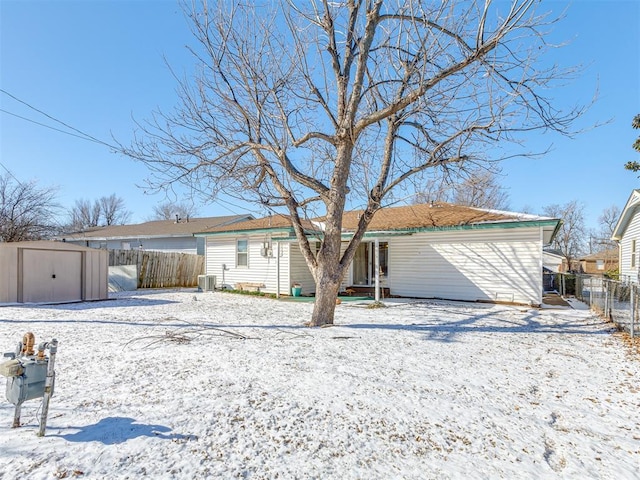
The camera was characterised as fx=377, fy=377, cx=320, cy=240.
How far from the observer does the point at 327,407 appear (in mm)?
3643

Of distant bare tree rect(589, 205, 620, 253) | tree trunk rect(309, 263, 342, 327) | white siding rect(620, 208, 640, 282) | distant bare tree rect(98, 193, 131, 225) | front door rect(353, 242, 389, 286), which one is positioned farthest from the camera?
distant bare tree rect(589, 205, 620, 253)

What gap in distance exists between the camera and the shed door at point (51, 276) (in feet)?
37.2

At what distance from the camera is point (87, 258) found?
504 inches

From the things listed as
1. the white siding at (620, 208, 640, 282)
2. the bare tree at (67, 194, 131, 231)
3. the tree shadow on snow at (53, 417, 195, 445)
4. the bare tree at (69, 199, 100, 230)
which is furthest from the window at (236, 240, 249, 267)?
the bare tree at (69, 199, 100, 230)

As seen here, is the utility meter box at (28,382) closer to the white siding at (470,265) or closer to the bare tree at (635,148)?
the white siding at (470,265)

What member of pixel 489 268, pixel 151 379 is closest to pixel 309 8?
pixel 151 379

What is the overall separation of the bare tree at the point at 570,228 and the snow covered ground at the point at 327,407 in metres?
47.4

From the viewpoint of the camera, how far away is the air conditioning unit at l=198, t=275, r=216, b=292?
647 inches

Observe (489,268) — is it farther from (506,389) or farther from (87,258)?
(87,258)

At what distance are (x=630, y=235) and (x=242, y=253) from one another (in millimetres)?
16524

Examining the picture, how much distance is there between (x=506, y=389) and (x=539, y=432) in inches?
39.8

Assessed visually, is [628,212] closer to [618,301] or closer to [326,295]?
[618,301]

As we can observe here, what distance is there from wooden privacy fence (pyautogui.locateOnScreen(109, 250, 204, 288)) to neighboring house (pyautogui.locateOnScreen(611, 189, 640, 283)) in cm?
1959

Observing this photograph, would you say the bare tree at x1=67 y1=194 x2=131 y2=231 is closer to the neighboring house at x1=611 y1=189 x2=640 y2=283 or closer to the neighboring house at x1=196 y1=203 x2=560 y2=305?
the neighboring house at x1=196 y1=203 x2=560 y2=305
